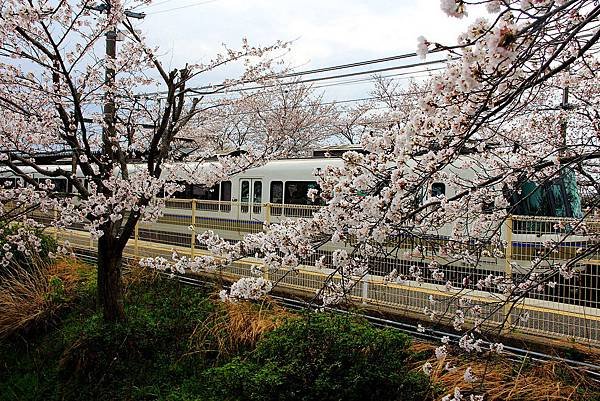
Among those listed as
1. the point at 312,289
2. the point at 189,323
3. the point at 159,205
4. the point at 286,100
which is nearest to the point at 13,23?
the point at 159,205

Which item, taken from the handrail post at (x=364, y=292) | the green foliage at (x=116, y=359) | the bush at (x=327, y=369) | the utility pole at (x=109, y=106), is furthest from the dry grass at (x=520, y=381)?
the utility pole at (x=109, y=106)

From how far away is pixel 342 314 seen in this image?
562 cm

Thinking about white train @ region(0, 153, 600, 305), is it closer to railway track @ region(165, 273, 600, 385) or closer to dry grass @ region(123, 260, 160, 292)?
railway track @ region(165, 273, 600, 385)

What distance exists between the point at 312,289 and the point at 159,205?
2.24 m

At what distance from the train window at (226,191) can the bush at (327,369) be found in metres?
8.33

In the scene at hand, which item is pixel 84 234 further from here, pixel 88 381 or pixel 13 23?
pixel 13 23

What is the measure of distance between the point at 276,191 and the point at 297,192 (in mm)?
653

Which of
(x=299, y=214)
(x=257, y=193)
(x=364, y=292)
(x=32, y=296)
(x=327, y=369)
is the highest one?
(x=257, y=193)

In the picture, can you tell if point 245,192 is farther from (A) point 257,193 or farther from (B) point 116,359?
(B) point 116,359

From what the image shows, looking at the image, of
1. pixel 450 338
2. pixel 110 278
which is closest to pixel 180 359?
pixel 110 278

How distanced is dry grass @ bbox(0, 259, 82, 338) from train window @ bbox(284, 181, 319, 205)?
452 cm

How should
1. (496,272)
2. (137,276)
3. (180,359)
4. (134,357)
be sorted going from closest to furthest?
(496,272) → (180,359) → (134,357) → (137,276)

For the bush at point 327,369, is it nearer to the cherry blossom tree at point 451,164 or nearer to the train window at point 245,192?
the cherry blossom tree at point 451,164

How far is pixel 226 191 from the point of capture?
13344 mm
